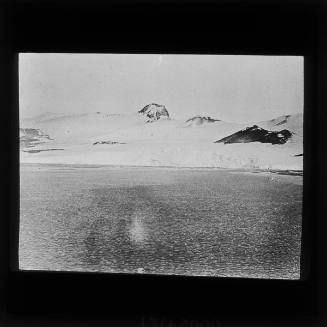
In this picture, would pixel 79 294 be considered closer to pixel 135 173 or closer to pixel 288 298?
pixel 135 173

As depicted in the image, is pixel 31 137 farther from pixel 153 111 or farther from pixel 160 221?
pixel 160 221

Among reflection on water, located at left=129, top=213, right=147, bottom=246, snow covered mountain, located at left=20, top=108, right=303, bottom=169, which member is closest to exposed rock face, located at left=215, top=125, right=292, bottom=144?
snow covered mountain, located at left=20, top=108, right=303, bottom=169

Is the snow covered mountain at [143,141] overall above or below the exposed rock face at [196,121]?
below

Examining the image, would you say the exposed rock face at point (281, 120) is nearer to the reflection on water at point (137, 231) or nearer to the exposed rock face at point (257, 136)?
the exposed rock face at point (257, 136)
